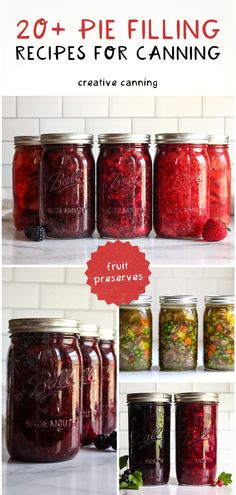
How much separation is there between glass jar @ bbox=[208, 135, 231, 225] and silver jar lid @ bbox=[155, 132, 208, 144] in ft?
0.21

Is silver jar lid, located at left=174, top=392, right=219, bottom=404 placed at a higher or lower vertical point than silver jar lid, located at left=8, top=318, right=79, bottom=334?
lower

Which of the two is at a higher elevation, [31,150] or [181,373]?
[31,150]

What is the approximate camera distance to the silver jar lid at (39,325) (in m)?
2.02

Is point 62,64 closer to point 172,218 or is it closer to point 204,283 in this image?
point 172,218

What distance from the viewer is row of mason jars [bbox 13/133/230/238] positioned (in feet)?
6.56

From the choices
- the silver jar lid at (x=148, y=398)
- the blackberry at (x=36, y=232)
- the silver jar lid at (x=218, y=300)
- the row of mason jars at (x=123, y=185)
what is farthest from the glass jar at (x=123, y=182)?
the silver jar lid at (x=148, y=398)

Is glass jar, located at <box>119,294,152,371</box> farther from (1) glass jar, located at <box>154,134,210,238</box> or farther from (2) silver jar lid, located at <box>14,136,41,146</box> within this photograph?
(2) silver jar lid, located at <box>14,136,41,146</box>

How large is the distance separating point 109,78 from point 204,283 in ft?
1.59

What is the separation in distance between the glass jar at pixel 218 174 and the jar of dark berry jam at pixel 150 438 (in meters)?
0.42

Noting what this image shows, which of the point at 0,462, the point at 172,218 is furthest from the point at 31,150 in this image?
the point at 0,462

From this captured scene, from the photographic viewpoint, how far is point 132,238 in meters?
2.04

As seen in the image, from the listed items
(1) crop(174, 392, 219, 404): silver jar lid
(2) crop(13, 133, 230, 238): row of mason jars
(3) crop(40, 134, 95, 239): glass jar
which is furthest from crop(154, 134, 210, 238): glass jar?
(1) crop(174, 392, 219, 404): silver jar lid

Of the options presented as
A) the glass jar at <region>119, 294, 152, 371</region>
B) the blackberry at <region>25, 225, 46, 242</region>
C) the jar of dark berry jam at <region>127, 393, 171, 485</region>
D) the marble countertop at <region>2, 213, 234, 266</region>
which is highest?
the blackberry at <region>25, 225, 46, 242</region>

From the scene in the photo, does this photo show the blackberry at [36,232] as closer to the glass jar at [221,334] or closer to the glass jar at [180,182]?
the glass jar at [180,182]
